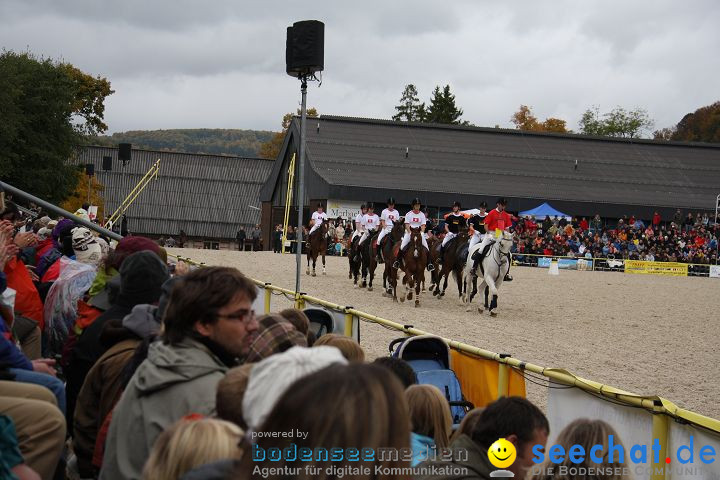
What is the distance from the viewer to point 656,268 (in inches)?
1843

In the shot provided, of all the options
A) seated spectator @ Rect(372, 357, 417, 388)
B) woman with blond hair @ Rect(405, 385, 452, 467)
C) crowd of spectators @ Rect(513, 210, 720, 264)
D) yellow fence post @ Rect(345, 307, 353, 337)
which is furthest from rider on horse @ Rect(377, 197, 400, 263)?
crowd of spectators @ Rect(513, 210, 720, 264)

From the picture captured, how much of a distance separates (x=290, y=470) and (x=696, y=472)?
3.29 m

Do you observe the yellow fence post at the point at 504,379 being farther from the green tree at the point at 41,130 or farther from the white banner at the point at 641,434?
the green tree at the point at 41,130

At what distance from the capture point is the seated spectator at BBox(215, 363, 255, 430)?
306 cm

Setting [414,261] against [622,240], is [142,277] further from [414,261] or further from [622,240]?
[622,240]

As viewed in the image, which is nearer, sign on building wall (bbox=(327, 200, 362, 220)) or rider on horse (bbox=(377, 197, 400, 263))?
rider on horse (bbox=(377, 197, 400, 263))

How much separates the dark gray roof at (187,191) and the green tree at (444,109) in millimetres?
30615

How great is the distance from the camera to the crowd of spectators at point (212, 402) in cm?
216

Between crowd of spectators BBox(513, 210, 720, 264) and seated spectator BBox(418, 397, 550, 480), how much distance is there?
145 ft

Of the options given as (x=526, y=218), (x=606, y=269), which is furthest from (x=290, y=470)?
(x=526, y=218)

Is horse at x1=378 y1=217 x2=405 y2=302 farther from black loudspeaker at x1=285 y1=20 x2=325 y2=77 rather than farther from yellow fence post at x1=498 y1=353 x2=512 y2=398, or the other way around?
yellow fence post at x1=498 y1=353 x2=512 y2=398

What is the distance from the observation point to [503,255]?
813 inches

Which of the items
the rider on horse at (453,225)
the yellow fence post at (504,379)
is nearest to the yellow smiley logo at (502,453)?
the yellow fence post at (504,379)

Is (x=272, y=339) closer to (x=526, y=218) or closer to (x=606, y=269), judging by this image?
(x=606, y=269)
